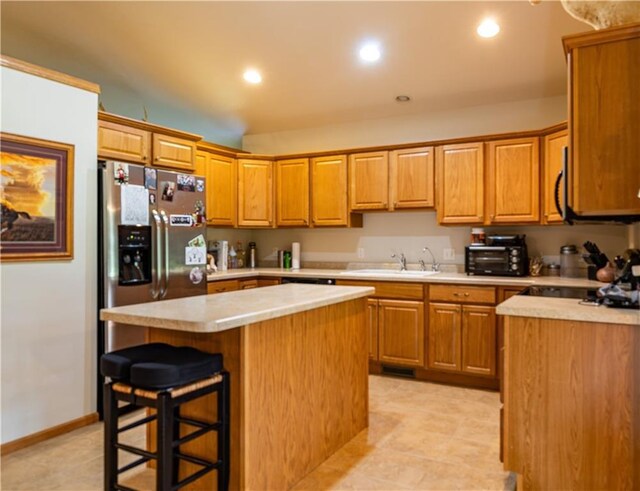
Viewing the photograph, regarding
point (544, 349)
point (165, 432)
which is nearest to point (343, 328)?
point (544, 349)

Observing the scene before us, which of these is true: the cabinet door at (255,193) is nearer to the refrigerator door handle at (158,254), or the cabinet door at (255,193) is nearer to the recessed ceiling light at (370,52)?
the refrigerator door handle at (158,254)

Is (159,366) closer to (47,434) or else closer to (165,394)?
(165,394)

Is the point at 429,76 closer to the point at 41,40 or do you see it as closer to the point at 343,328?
the point at 343,328

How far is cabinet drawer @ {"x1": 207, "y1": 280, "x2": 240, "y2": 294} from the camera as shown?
411 centimetres

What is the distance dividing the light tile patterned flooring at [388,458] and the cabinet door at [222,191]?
90.2 inches

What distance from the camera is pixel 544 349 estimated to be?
6.54ft

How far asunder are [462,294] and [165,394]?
2.73 meters

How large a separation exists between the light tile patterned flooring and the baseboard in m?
0.05

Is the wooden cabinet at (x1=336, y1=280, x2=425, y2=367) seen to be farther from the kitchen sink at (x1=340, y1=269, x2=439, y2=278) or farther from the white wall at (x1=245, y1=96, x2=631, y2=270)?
the white wall at (x1=245, y1=96, x2=631, y2=270)

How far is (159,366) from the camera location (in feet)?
5.66

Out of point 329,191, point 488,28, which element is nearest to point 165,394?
point 488,28

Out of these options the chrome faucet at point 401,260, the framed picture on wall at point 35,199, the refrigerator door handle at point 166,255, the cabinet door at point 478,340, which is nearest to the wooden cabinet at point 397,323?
the cabinet door at point 478,340

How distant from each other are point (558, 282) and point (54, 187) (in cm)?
359

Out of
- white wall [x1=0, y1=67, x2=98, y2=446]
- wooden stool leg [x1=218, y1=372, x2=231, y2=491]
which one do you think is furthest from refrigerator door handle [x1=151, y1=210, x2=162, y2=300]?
wooden stool leg [x1=218, y1=372, x2=231, y2=491]
